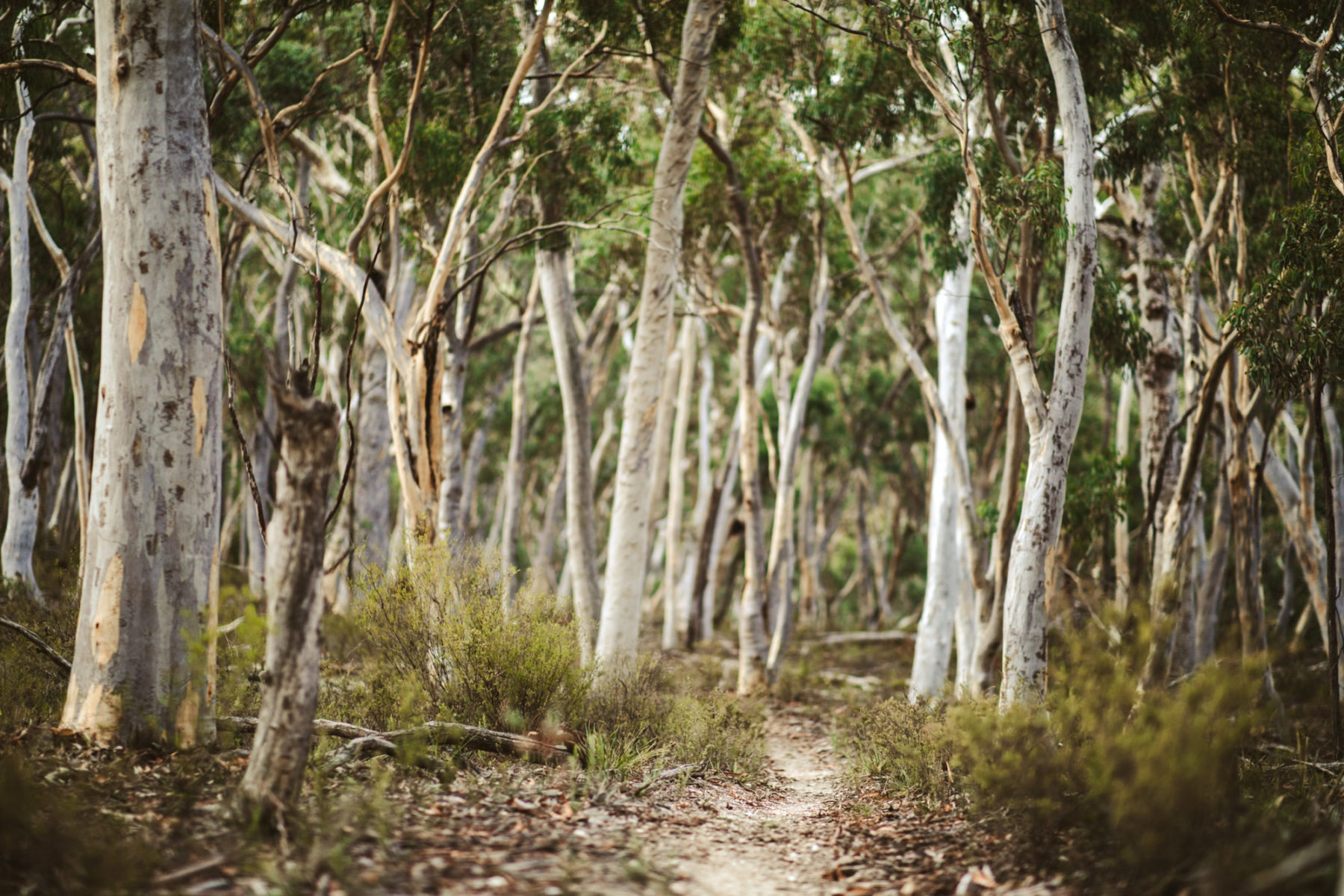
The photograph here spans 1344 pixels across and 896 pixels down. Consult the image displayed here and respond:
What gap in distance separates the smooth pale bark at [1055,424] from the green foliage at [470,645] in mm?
2870

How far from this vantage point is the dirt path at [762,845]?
3.77 meters

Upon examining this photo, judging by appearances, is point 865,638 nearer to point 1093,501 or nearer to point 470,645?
point 1093,501

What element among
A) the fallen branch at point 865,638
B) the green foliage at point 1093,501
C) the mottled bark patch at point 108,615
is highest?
the green foliage at point 1093,501

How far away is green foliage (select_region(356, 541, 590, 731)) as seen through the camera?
5.46 metres

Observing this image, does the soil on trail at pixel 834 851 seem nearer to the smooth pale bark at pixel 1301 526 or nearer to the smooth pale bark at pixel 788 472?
the smooth pale bark at pixel 788 472

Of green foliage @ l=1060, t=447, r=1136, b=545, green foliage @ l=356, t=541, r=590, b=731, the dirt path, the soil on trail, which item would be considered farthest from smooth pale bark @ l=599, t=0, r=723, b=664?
green foliage @ l=1060, t=447, r=1136, b=545

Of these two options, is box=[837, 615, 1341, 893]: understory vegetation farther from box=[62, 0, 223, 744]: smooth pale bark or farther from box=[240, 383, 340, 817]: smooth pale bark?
box=[62, 0, 223, 744]: smooth pale bark

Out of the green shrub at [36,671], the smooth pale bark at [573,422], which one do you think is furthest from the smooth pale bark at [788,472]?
the green shrub at [36,671]

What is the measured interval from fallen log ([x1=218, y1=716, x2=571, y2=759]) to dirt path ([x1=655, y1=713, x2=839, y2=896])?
1053 millimetres

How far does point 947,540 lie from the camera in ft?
35.6

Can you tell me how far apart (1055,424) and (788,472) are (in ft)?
21.5

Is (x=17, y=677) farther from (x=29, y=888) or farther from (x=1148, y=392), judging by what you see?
(x=1148, y=392)

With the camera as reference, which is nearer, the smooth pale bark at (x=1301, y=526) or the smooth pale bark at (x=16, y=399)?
the smooth pale bark at (x=16, y=399)

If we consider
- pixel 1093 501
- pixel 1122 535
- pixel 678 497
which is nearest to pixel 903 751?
pixel 1093 501
